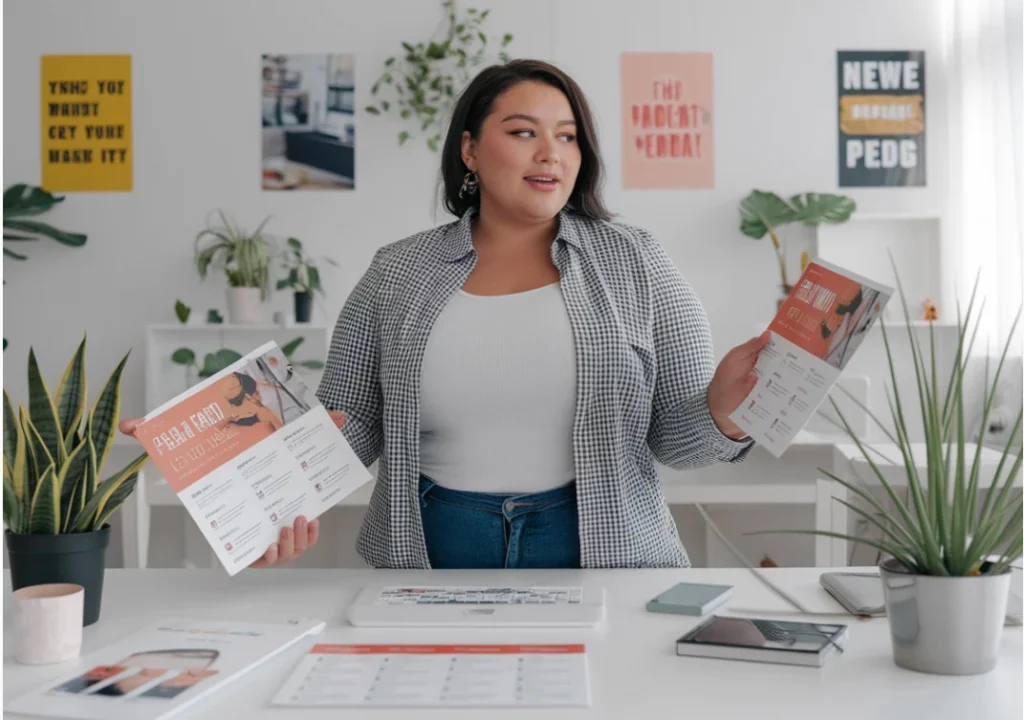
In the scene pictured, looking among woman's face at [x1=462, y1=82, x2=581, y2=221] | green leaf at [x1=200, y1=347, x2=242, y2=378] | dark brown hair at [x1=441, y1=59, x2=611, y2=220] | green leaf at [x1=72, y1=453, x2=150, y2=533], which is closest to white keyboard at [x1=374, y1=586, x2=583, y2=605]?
green leaf at [x1=72, y1=453, x2=150, y2=533]

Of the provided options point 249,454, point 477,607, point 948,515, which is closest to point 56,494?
point 249,454

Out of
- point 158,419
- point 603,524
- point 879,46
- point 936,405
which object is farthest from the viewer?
point 879,46

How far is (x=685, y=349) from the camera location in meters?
1.74

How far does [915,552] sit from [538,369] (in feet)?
2.44

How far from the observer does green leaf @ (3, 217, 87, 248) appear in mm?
4152

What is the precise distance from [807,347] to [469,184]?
87 centimetres

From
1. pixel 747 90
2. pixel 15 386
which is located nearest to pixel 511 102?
pixel 747 90

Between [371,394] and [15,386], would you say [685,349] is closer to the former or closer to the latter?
[371,394]

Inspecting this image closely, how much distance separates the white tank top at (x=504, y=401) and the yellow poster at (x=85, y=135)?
3048 mm

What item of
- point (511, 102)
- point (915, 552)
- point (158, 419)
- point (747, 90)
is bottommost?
point (915, 552)

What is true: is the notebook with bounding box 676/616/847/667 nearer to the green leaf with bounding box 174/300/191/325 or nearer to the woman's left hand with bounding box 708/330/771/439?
the woman's left hand with bounding box 708/330/771/439

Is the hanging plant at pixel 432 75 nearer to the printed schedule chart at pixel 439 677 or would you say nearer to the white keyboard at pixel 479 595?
the white keyboard at pixel 479 595

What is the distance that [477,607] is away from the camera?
1315mm

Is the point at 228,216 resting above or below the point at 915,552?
above
